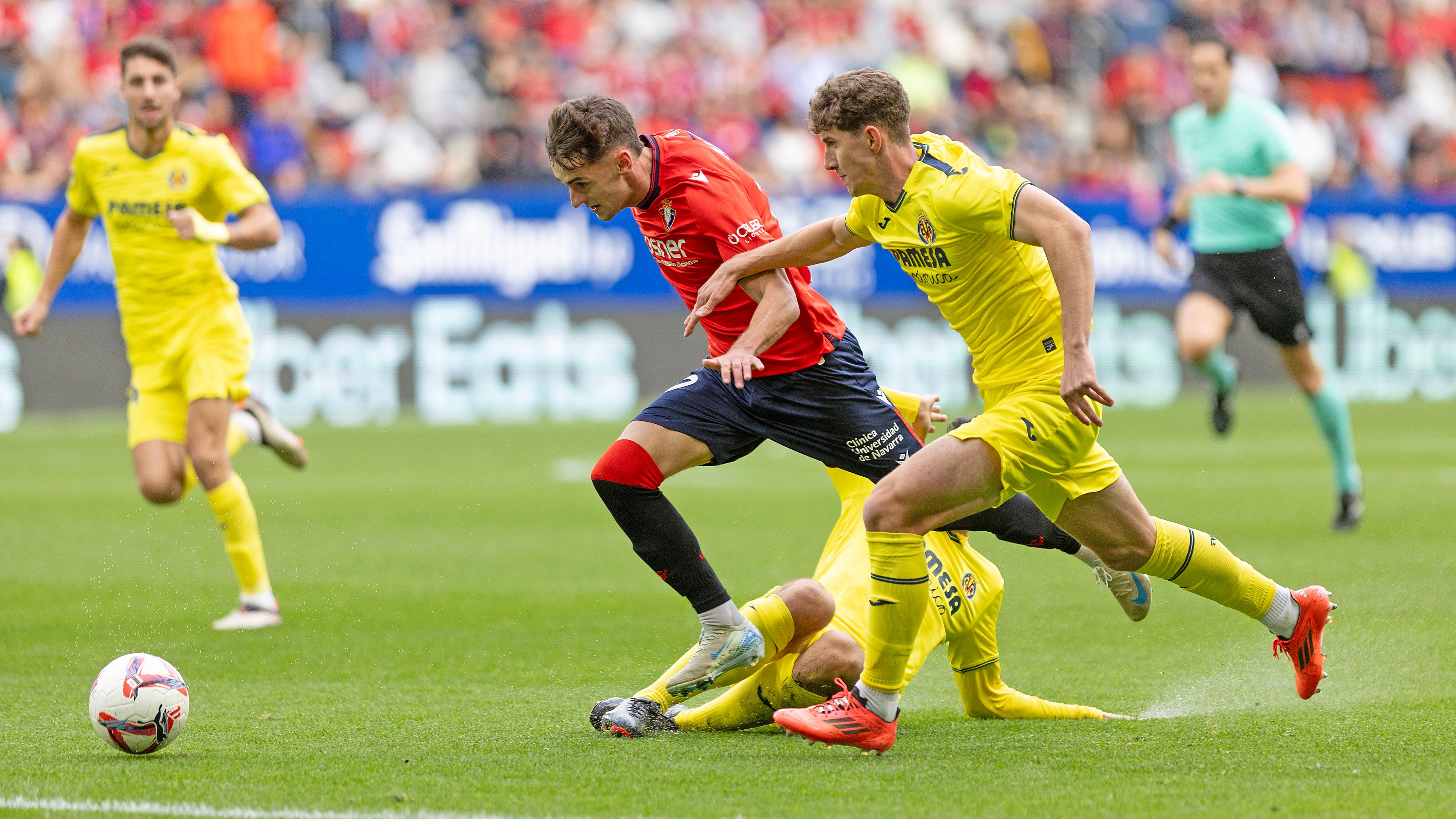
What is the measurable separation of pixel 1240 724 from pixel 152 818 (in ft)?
10.2

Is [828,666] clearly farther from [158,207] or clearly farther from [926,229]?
[158,207]

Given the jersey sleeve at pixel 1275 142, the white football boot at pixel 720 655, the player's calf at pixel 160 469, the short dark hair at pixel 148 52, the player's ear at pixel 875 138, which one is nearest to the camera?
the player's ear at pixel 875 138

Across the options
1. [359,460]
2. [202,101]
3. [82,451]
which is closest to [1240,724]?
[359,460]

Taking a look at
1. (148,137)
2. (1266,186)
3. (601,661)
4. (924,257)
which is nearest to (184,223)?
(148,137)

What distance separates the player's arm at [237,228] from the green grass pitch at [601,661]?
167 cm

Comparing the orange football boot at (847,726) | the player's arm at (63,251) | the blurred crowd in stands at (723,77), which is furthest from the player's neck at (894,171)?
the blurred crowd in stands at (723,77)

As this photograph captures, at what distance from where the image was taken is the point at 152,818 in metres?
3.79

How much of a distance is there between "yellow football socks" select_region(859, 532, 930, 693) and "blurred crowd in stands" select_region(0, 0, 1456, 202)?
41.9 feet

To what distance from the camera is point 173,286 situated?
7.39 m

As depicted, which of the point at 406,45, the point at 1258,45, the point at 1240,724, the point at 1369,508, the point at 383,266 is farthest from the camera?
the point at 1258,45

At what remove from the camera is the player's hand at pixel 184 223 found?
6.70 meters

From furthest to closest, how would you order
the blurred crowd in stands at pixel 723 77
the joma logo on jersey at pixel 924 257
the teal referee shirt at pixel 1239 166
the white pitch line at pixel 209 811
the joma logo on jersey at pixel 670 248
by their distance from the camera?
1. the blurred crowd in stands at pixel 723 77
2. the teal referee shirt at pixel 1239 166
3. the joma logo on jersey at pixel 670 248
4. the joma logo on jersey at pixel 924 257
5. the white pitch line at pixel 209 811

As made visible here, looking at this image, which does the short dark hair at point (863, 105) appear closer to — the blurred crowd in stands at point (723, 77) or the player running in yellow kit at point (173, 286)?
the player running in yellow kit at point (173, 286)

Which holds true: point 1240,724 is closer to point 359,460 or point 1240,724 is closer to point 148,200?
point 148,200
